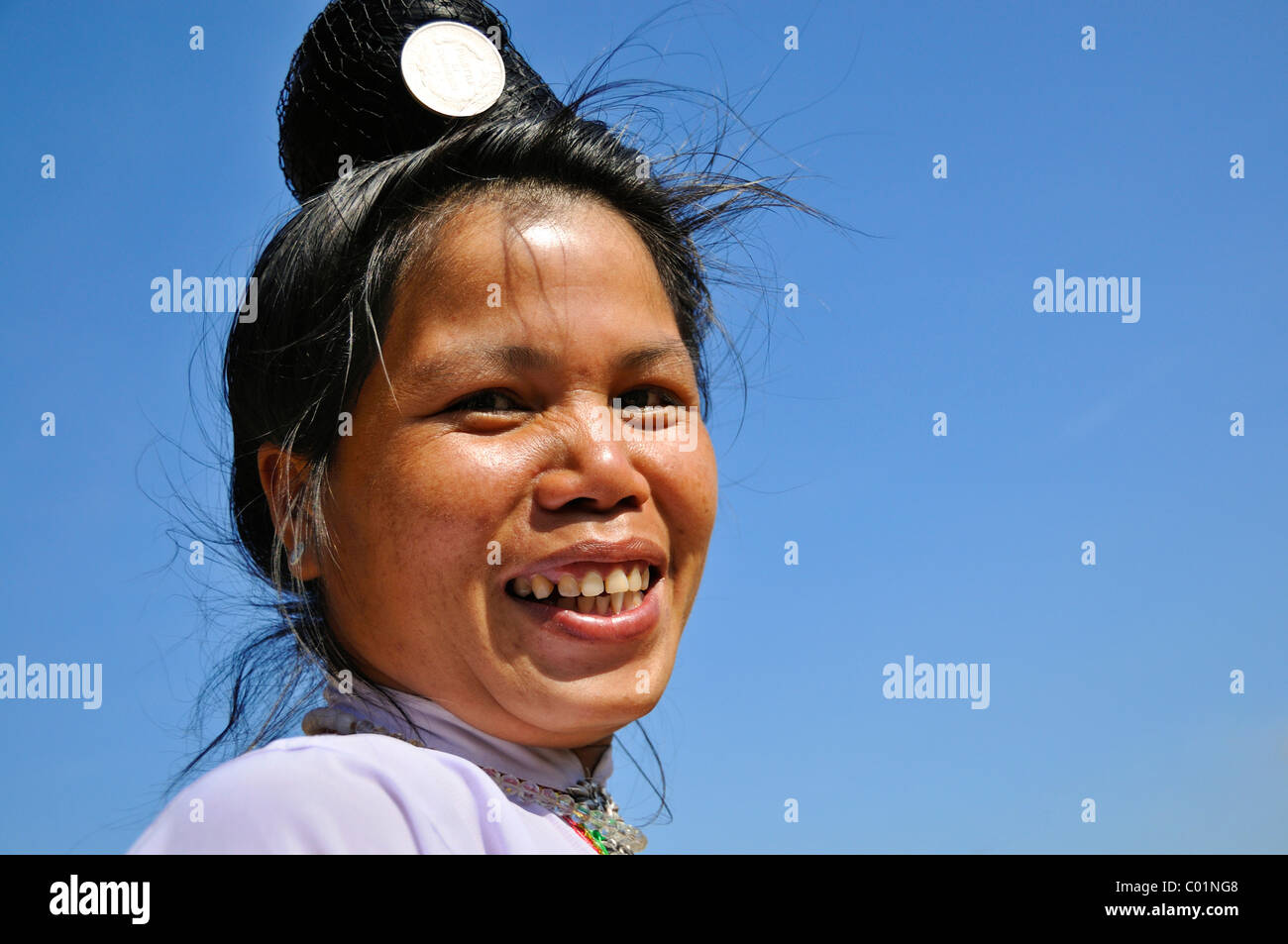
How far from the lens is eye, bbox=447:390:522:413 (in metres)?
2.19

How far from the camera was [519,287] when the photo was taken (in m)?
2.24

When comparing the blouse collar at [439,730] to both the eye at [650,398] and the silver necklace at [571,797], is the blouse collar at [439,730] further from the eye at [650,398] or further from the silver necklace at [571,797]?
the eye at [650,398]

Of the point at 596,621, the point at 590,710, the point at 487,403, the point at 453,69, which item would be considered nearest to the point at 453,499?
the point at 487,403

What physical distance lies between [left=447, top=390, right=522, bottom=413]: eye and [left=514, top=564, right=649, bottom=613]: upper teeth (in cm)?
32

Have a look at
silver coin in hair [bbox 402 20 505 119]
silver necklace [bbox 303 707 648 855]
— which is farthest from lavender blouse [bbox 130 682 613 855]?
silver coin in hair [bbox 402 20 505 119]

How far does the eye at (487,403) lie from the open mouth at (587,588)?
1.04 feet

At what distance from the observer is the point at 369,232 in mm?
2410

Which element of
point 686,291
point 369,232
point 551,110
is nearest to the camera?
point 369,232

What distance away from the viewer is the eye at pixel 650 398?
240cm

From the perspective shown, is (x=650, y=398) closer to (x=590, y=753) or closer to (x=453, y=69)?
(x=590, y=753)

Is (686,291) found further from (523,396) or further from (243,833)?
(243,833)
